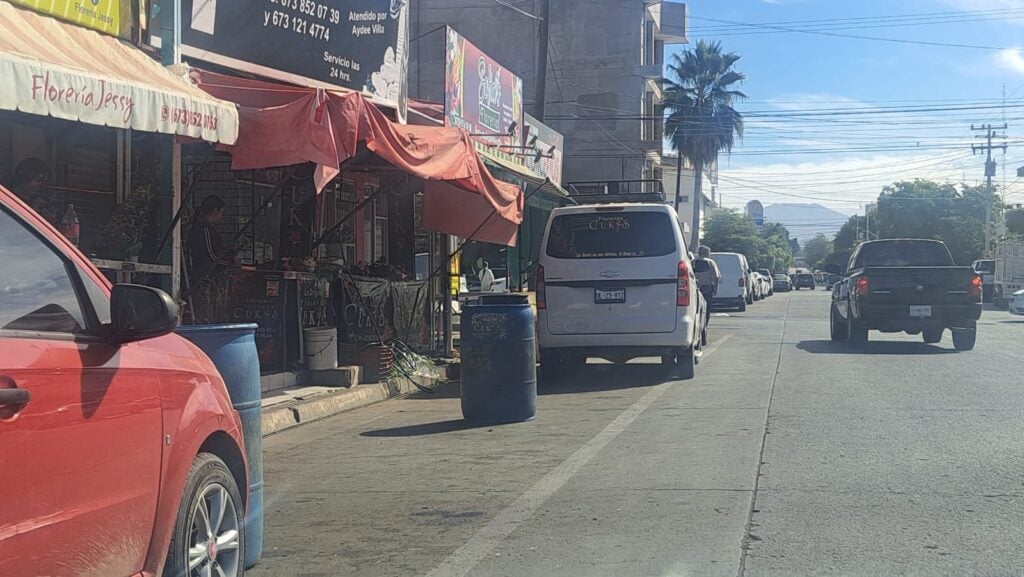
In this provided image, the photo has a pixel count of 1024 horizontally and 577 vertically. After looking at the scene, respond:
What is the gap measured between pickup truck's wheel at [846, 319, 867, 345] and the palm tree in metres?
32.8

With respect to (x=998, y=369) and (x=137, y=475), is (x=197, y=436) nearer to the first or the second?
(x=137, y=475)

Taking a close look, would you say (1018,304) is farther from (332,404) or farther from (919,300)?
(332,404)

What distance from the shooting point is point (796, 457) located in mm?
7555

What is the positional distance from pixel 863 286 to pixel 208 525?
14.3 m

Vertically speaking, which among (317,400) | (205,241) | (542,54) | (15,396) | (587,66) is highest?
(587,66)

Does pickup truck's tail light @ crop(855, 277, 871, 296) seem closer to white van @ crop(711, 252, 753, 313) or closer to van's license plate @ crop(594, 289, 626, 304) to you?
van's license plate @ crop(594, 289, 626, 304)

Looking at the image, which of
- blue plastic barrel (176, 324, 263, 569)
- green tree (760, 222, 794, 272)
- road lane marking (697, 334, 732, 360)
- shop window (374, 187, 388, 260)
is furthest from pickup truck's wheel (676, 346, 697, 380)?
green tree (760, 222, 794, 272)

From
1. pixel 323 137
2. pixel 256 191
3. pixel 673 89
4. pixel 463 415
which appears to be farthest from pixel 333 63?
pixel 673 89

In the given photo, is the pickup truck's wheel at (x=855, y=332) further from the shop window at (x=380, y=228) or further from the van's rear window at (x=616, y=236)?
the shop window at (x=380, y=228)

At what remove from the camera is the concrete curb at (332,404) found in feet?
31.6

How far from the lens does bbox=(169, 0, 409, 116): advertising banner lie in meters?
10.2

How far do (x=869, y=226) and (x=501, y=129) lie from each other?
10441cm

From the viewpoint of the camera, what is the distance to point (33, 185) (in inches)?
321

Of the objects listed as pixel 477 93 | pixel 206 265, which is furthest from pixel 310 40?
pixel 477 93
